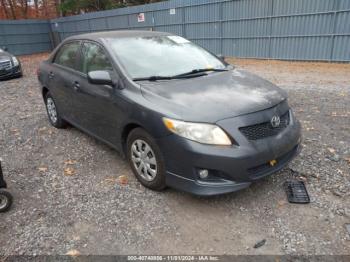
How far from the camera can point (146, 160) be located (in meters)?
3.44

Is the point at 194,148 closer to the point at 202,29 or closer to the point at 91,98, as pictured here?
the point at 91,98

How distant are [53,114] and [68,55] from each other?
130 centimetres

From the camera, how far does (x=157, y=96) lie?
324 centimetres

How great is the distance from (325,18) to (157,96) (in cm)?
1047

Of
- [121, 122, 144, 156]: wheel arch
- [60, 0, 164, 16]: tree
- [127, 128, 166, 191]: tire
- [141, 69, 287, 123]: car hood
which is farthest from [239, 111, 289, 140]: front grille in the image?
[60, 0, 164, 16]: tree

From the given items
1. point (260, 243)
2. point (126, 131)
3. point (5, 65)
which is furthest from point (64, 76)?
point (5, 65)

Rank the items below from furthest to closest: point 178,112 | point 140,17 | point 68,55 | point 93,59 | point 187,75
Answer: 1. point 140,17
2. point 68,55
3. point 93,59
4. point 187,75
5. point 178,112

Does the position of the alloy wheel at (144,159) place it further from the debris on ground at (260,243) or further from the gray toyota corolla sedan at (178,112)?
the debris on ground at (260,243)

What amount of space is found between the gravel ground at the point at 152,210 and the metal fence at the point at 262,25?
304 inches

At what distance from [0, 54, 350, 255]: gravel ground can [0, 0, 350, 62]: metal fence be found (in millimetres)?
7713

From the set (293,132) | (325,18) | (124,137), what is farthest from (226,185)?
(325,18)

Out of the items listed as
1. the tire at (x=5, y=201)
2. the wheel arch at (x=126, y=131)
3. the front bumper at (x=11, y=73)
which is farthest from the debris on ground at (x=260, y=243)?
the front bumper at (x=11, y=73)

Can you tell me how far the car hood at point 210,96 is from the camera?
2990 millimetres

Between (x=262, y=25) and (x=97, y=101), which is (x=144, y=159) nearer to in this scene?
(x=97, y=101)
